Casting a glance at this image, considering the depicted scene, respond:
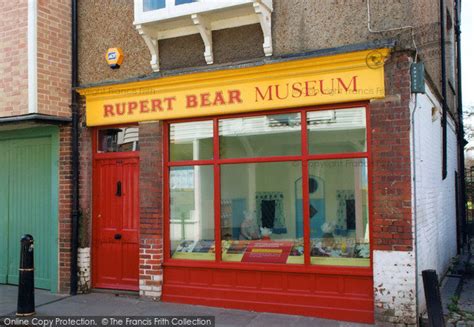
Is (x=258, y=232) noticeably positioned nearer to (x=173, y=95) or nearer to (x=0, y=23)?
(x=173, y=95)

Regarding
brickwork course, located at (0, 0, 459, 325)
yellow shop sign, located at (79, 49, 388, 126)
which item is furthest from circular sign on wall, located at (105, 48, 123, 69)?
yellow shop sign, located at (79, 49, 388, 126)

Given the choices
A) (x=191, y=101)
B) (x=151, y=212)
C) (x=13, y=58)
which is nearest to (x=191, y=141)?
(x=191, y=101)

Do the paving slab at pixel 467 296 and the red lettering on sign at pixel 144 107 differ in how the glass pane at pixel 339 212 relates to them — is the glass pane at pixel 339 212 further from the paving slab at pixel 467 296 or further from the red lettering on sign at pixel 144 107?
the red lettering on sign at pixel 144 107

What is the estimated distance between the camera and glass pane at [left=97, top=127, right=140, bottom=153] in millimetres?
8180

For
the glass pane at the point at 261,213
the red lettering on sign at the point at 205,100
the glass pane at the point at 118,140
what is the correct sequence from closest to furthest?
the glass pane at the point at 261,213 → the red lettering on sign at the point at 205,100 → the glass pane at the point at 118,140

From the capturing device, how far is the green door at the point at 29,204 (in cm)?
859

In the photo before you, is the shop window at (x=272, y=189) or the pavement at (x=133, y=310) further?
the shop window at (x=272, y=189)

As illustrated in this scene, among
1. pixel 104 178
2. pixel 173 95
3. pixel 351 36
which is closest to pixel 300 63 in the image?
pixel 351 36

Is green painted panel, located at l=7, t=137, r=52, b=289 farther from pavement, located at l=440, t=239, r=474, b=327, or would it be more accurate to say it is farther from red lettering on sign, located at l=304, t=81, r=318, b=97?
pavement, located at l=440, t=239, r=474, b=327

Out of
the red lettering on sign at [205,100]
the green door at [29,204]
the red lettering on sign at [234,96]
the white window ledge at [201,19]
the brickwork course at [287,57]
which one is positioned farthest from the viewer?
the green door at [29,204]

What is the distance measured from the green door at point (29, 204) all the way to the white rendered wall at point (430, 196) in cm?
593

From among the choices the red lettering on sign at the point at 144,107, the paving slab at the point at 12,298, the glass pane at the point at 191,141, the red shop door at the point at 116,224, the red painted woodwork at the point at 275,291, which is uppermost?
the red lettering on sign at the point at 144,107

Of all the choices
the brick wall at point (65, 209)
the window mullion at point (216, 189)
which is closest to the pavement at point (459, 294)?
the window mullion at point (216, 189)

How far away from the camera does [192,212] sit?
771cm
